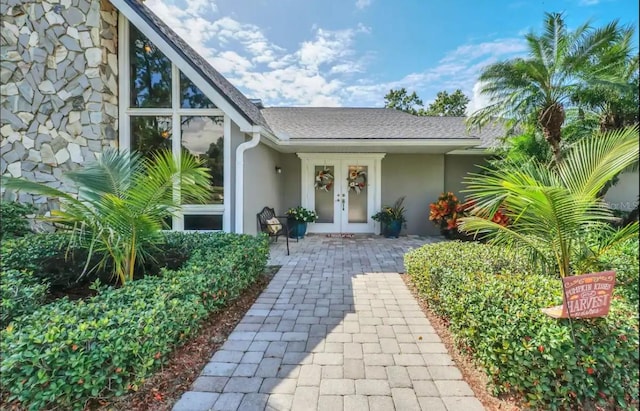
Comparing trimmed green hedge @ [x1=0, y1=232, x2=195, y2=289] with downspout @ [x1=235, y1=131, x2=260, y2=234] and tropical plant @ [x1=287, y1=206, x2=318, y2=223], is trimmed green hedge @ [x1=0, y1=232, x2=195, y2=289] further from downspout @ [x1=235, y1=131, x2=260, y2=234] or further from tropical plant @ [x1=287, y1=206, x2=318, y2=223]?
tropical plant @ [x1=287, y1=206, x2=318, y2=223]

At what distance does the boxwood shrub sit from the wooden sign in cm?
282

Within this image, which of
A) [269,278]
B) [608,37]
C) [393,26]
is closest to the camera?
[269,278]

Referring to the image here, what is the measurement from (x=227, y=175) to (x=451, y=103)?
30795mm

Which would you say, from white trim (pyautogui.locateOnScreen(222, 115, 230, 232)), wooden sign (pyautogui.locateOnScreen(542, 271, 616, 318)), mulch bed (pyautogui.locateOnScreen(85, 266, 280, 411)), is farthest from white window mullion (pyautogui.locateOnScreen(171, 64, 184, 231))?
wooden sign (pyautogui.locateOnScreen(542, 271, 616, 318))

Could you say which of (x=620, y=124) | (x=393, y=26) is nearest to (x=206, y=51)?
(x=393, y=26)

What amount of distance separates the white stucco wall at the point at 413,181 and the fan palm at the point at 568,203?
652 centimetres

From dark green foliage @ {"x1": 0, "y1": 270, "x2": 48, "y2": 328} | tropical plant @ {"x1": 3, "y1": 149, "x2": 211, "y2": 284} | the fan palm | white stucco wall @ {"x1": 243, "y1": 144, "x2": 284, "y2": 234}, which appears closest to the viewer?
the fan palm

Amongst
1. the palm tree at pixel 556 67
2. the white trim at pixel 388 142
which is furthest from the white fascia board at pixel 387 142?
the palm tree at pixel 556 67

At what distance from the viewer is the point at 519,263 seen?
3.88m

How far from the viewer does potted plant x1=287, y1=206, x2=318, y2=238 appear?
28.7 feet

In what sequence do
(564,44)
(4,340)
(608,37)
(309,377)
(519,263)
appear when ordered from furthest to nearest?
(564,44)
(608,37)
(519,263)
(309,377)
(4,340)

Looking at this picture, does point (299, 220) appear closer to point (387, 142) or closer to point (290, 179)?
point (290, 179)

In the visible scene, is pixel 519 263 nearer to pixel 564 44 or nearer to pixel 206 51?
pixel 564 44

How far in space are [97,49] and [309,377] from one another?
6509 mm
